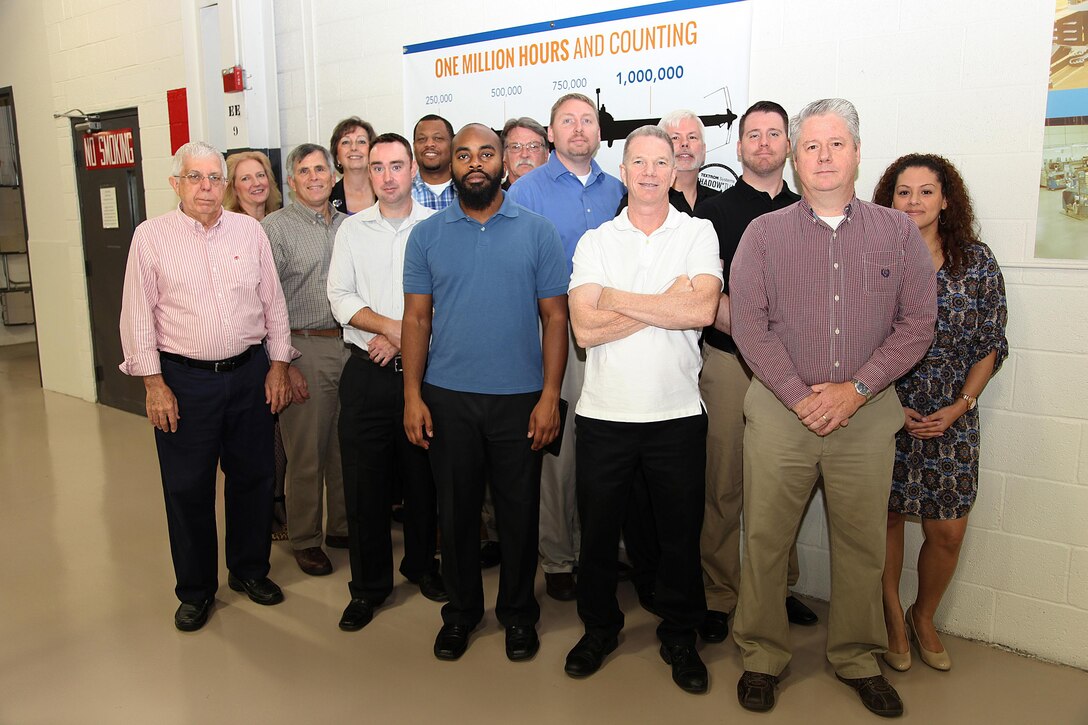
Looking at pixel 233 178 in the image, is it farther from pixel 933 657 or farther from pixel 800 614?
pixel 933 657

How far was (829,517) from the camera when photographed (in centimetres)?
259

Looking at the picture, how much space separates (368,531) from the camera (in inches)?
124

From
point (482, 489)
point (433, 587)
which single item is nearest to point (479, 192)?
point (482, 489)

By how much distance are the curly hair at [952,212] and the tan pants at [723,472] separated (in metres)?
0.78

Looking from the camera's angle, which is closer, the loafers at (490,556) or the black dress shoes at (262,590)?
the black dress shoes at (262,590)

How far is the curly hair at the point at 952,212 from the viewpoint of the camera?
2.73m

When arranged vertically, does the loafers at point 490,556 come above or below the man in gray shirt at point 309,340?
below

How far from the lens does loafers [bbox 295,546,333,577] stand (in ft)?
11.9

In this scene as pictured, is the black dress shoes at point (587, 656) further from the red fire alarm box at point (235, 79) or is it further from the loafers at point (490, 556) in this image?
the red fire alarm box at point (235, 79)

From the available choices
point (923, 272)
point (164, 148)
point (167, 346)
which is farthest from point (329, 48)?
point (923, 272)

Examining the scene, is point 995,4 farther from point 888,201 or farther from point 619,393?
point 619,393

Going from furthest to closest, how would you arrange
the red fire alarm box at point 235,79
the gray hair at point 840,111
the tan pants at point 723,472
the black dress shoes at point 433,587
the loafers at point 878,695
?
the red fire alarm box at point 235,79
the black dress shoes at point 433,587
the tan pants at point 723,472
the loafers at point 878,695
the gray hair at point 840,111

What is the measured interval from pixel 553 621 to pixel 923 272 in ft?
6.03

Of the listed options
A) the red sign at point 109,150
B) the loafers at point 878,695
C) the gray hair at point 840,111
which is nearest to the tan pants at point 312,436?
the gray hair at point 840,111
